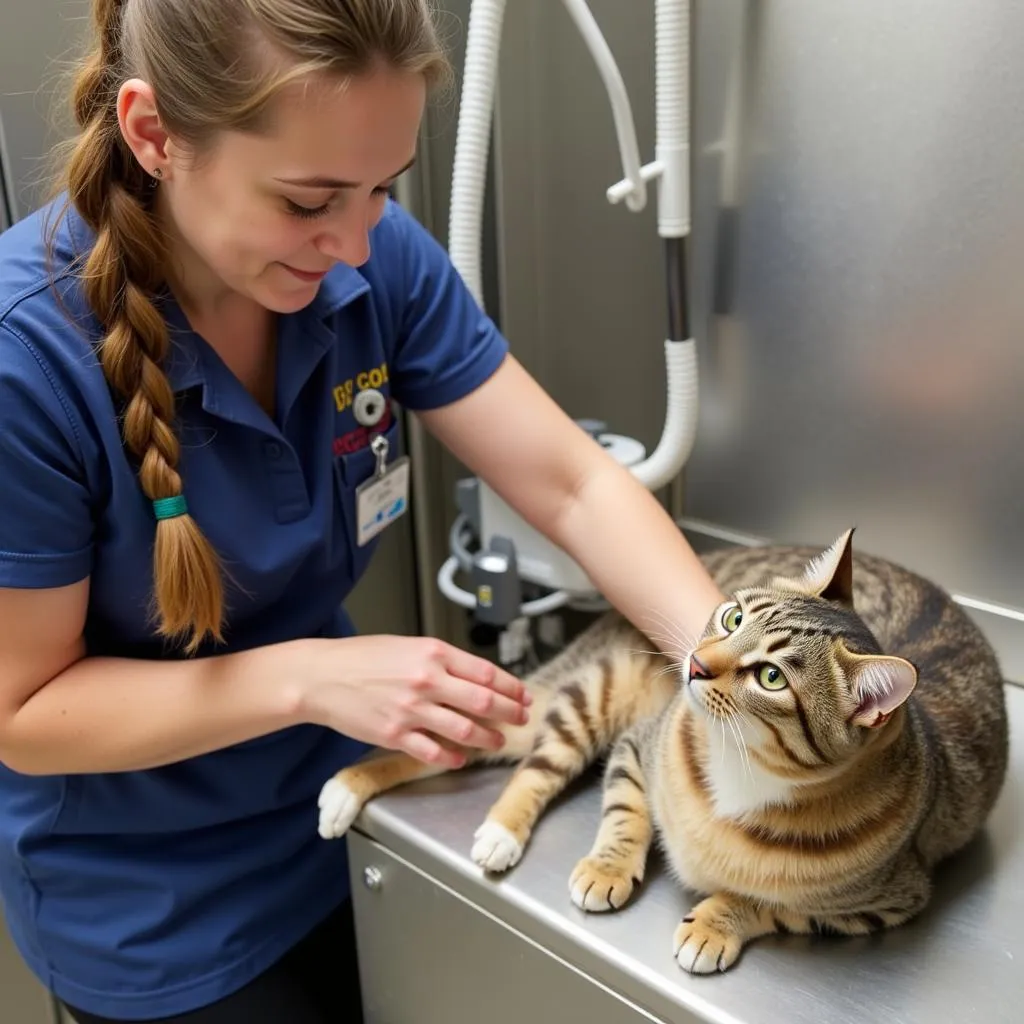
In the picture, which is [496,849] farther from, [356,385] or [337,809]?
[356,385]

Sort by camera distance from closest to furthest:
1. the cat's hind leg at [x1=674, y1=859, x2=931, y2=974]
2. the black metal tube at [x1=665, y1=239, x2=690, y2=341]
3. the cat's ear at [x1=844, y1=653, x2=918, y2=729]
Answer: the cat's ear at [x1=844, y1=653, x2=918, y2=729] → the cat's hind leg at [x1=674, y1=859, x2=931, y2=974] → the black metal tube at [x1=665, y1=239, x2=690, y2=341]

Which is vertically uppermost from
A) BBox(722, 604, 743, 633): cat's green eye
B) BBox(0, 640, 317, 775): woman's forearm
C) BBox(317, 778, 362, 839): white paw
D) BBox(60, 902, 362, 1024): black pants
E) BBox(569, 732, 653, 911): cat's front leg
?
BBox(722, 604, 743, 633): cat's green eye

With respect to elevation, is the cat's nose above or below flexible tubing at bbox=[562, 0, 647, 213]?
below

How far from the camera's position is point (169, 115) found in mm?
711

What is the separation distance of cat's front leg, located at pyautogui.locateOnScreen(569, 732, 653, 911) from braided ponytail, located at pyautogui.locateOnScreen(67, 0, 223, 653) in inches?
14.2

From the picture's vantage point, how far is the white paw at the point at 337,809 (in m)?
0.88

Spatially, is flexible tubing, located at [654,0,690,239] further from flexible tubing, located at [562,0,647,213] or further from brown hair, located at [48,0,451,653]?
brown hair, located at [48,0,451,653]

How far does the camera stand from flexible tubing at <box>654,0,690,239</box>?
1.08m

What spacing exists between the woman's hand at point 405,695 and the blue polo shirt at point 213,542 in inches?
4.6

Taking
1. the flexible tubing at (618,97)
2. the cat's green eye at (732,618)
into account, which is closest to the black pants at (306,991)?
the cat's green eye at (732,618)

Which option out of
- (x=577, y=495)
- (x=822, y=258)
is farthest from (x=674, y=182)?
(x=577, y=495)

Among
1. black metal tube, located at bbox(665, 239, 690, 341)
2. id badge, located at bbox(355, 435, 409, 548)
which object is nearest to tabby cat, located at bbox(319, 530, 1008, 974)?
id badge, located at bbox(355, 435, 409, 548)

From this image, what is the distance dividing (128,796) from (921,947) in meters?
0.65

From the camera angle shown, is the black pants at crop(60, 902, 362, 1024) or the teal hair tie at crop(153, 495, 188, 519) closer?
→ the teal hair tie at crop(153, 495, 188, 519)
